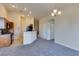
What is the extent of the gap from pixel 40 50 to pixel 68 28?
172 cm

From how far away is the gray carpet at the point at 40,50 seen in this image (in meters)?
4.71

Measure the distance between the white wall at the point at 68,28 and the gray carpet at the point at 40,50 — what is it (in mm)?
375

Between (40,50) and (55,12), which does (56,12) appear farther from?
(40,50)

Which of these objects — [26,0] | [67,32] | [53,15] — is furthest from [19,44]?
[26,0]

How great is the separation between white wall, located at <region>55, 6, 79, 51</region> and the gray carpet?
1.23ft

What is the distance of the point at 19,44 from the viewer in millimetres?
5059

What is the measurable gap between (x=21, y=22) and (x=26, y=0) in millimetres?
2400

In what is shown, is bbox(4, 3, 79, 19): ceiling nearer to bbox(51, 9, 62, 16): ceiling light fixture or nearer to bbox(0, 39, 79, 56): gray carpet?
bbox(51, 9, 62, 16): ceiling light fixture

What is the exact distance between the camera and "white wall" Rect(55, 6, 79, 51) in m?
5.41

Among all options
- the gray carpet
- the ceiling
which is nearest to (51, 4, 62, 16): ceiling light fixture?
the ceiling

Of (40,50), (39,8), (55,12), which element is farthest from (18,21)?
(55,12)

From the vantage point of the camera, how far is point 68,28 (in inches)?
230

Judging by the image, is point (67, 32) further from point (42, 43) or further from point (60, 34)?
point (42, 43)

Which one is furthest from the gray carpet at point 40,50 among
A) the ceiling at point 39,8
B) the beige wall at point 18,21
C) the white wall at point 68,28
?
the ceiling at point 39,8
